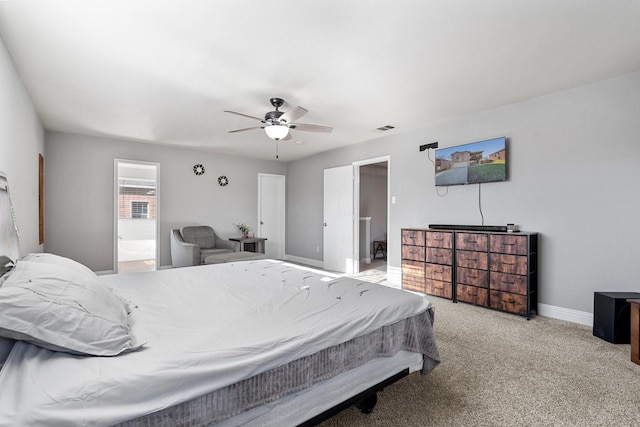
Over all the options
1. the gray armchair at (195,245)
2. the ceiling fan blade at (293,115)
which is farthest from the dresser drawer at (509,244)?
the gray armchair at (195,245)

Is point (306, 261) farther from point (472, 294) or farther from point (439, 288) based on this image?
point (472, 294)

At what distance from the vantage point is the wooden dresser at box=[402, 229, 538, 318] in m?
3.37

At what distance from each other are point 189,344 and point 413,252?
144 inches

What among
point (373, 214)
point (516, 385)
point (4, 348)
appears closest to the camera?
point (4, 348)

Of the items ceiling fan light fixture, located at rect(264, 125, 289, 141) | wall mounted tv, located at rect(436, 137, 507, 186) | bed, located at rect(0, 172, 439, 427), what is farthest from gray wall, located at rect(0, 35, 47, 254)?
wall mounted tv, located at rect(436, 137, 507, 186)

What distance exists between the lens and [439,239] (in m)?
4.05

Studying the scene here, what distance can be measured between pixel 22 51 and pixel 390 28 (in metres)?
3.01

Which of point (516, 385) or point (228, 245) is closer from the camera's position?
point (516, 385)

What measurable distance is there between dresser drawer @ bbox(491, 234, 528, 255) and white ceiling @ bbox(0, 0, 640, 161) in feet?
5.30

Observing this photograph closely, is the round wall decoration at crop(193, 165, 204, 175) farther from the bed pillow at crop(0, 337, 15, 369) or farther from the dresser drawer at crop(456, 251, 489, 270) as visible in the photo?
the bed pillow at crop(0, 337, 15, 369)

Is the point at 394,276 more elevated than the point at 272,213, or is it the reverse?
the point at 272,213

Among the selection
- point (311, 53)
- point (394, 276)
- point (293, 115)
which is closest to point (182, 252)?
point (293, 115)

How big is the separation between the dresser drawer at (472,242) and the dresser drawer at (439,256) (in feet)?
0.53

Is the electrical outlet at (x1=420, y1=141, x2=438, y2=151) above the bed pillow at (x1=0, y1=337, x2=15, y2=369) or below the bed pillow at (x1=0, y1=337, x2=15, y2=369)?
above
